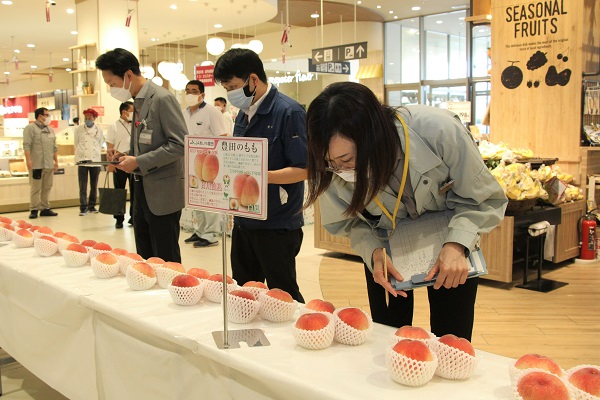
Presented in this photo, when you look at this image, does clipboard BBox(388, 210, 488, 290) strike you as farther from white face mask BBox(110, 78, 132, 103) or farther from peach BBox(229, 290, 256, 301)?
white face mask BBox(110, 78, 132, 103)

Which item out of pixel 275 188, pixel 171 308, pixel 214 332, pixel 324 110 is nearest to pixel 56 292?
pixel 171 308

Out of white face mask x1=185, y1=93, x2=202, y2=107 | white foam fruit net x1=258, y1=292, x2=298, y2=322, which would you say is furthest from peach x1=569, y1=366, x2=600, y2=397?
white face mask x1=185, y1=93, x2=202, y2=107

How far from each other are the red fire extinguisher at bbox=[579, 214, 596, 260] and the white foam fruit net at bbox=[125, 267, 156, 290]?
200 inches

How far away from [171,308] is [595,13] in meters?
6.65

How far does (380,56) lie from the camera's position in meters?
16.6

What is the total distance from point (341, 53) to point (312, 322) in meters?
10.6

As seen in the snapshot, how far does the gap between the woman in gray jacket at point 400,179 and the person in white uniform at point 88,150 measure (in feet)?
28.7

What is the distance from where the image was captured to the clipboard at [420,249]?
5.66 ft

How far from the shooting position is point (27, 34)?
14.9 metres

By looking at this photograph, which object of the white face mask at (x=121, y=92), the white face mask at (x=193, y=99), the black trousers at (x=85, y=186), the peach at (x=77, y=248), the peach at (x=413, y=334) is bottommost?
the black trousers at (x=85, y=186)

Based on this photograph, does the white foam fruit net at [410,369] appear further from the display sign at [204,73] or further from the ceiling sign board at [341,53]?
the display sign at [204,73]

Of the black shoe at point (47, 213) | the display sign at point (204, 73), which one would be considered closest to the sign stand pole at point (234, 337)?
the black shoe at point (47, 213)

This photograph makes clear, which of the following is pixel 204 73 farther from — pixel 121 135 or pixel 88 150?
pixel 121 135

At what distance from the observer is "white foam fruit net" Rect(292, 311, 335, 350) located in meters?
1.47
